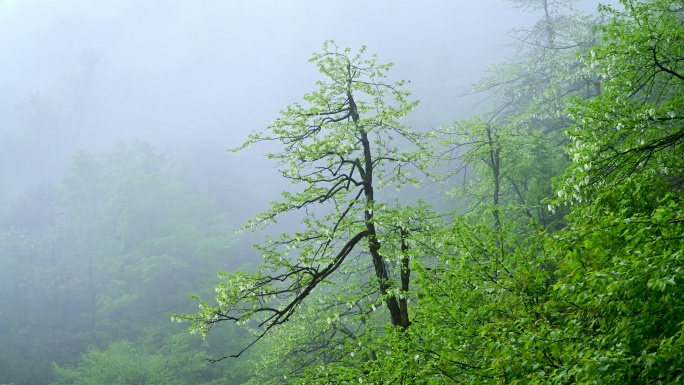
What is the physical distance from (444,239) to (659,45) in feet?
17.1

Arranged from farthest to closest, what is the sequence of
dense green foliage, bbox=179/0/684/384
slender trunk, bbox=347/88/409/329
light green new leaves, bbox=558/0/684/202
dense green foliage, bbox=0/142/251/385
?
dense green foliage, bbox=0/142/251/385 < slender trunk, bbox=347/88/409/329 < light green new leaves, bbox=558/0/684/202 < dense green foliage, bbox=179/0/684/384

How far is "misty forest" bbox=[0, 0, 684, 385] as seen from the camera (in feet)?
24.8

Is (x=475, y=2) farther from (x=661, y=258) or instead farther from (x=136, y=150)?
(x=661, y=258)

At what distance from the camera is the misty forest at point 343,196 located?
7546 millimetres

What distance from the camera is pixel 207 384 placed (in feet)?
118

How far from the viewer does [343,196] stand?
14133mm

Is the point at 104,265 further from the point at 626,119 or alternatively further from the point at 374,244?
the point at 626,119

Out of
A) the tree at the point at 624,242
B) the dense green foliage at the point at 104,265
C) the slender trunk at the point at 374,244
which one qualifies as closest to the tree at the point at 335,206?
the slender trunk at the point at 374,244

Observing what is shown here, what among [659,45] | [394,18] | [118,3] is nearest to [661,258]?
[659,45]

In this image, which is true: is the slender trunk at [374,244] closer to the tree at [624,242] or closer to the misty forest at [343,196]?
the misty forest at [343,196]

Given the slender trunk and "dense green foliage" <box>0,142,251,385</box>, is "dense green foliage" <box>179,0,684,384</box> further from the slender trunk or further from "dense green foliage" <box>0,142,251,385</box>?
"dense green foliage" <box>0,142,251,385</box>

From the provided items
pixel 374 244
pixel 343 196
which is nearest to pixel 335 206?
pixel 343 196

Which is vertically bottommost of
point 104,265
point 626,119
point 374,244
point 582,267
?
point 582,267

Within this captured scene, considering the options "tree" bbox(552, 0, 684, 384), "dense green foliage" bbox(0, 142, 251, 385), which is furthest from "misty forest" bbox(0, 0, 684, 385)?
"dense green foliage" bbox(0, 142, 251, 385)
